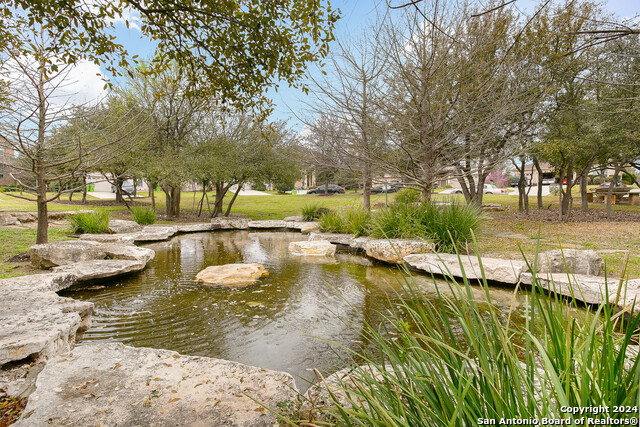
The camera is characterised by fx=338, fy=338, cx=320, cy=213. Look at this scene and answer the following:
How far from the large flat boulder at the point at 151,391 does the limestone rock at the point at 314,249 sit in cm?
564

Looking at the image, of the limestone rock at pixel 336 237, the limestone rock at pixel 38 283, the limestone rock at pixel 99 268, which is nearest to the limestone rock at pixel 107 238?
the limestone rock at pixel 99 268

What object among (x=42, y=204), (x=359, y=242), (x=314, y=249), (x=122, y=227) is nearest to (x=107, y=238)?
(x=122, y=227)

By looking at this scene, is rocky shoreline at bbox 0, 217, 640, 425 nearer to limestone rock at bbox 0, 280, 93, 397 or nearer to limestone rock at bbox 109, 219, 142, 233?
limestone rock at bbox 0, 280, 93, 397

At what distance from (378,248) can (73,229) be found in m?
8.61

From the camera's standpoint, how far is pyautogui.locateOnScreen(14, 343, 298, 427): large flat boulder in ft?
6.17

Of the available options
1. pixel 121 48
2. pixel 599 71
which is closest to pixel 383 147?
pixel 599 71

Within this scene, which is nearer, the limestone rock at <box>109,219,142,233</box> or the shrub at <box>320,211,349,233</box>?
the limestone rock at <box>109,219,142,233</box>

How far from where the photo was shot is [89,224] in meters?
9.66

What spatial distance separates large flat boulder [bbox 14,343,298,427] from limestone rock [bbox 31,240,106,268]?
394cm

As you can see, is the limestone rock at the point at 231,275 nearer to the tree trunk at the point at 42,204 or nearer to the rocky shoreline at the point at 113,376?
the rocky shoreline at the point at 113,376

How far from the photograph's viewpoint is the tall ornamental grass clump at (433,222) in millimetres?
6938

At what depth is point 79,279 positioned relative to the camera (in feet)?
17.1

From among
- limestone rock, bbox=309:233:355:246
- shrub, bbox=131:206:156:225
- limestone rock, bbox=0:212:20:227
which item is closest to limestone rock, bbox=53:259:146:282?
limestone rock, bbox=309:233:355:246

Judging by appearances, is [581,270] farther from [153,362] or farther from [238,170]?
[238,170]
